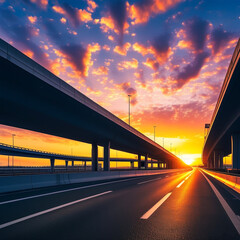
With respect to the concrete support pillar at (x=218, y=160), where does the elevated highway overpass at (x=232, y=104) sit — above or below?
above

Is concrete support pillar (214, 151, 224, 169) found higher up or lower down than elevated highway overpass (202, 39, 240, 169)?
lower down

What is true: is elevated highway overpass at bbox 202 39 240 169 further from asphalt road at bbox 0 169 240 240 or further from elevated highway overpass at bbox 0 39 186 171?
elevated highway overpass at bbox 0 39 186 171

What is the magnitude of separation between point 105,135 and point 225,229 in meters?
29.2

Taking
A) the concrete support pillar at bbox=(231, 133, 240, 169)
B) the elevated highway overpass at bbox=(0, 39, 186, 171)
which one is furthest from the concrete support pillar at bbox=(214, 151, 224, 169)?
the elevated highway overpass at bbox=(0, 39, 186, 171)

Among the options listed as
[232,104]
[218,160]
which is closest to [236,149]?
[232,104]

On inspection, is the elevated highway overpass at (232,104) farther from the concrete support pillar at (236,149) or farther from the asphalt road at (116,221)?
the asphalt road at (116,221)

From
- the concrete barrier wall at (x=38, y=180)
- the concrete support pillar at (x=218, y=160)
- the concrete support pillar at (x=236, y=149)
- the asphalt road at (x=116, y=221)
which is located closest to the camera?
the asphalt road at (x=116, y=221)

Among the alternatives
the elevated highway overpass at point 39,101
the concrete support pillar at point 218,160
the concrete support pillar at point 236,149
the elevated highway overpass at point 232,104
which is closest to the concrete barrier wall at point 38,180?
the elevated highway overpass at point 39,101

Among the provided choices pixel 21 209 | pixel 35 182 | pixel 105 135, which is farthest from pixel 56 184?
pixel 105 135

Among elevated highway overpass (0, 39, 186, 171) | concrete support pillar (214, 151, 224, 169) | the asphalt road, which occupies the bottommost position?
concrete support pillar (214, 151, 224, 169)

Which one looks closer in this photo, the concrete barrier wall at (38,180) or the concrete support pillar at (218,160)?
the concrete barrier wall at (38,180)

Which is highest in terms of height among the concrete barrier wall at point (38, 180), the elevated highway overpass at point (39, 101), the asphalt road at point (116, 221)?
the elevated highway overpass at point (39, 101)

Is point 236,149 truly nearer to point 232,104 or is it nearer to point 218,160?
point 232,104

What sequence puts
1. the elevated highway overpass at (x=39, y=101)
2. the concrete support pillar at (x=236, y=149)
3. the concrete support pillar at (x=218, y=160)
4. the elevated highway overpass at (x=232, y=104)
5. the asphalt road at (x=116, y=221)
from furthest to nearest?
the concrete support pillar at (x=218, y=160) → the concrete support pillar at (x=236, y=149) → the elevated highway overpass at (x=232, y=104) → the elevated highway overpass at (x=39, y=101) → the asphalt road at (x=116, y=221)
